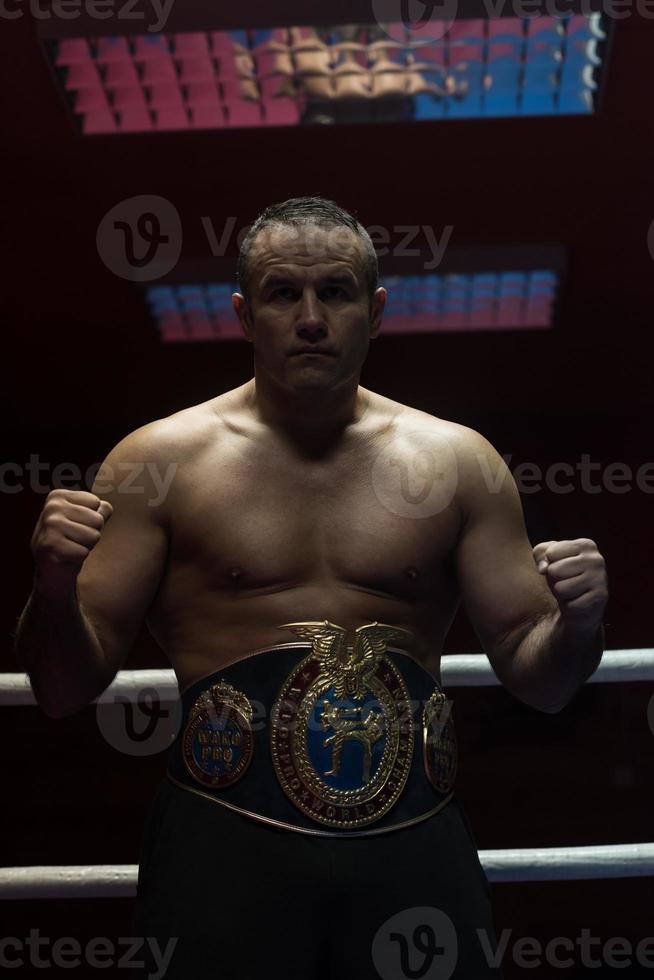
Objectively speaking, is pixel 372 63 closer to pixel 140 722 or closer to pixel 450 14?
pixel 450 14

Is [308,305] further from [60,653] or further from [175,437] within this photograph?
[60,653]

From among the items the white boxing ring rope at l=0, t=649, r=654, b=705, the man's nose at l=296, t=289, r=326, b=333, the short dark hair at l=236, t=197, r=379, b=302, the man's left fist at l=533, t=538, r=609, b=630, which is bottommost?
the white boxing ring rope at l=0, t=649, r=654, b=705

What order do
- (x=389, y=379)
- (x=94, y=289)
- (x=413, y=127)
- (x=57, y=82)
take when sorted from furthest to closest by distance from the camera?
(x=389, y=379), (x=94, y=289), (x=413, y=127), (x=57, y=82)

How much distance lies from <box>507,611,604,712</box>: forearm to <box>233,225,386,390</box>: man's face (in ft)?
1.12

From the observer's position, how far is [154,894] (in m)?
1.06

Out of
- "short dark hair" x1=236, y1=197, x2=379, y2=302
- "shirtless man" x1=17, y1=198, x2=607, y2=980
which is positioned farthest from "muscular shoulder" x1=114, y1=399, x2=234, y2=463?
"short dark hair" x1=236, y1=197, x2=379, y2=302

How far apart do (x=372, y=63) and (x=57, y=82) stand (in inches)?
23.8

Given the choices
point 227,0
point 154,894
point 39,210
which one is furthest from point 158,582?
point 39,210

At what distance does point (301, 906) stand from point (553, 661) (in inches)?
13.7

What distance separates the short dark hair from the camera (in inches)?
48.8

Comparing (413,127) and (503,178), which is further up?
(413,127)

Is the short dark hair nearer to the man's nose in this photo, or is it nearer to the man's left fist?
the man's nose

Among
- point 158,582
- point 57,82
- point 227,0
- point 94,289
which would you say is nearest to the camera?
point 158,582

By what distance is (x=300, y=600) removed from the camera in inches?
45.7
